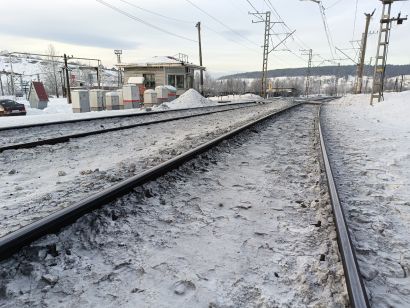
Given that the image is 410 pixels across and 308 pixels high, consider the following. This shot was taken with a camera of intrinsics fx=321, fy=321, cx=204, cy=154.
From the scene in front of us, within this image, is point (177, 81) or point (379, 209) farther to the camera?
point (177, 81)

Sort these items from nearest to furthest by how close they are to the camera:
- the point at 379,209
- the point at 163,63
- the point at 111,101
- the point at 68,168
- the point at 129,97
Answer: the point at 379,209 → the point at 68,168 → the point at 111,101 → the point at 129,97 → the point at 163,63

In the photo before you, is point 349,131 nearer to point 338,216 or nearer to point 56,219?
point 338,216

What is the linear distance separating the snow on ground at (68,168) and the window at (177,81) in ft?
113

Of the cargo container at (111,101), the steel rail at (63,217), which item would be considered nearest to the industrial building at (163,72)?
the cargo container at (111,101)

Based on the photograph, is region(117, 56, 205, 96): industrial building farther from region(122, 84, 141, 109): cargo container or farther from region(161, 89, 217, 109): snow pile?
region(122, 84, 141, 109): cargo container

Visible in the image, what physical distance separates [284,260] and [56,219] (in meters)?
2.07

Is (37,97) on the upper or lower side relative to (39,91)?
lower

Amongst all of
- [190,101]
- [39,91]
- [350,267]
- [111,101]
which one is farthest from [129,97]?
[350,267]

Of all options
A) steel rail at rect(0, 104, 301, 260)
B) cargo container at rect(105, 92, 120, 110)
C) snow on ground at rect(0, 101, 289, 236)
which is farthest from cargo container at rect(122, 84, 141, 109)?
steel rail at rect(0, 104, 301, 260)

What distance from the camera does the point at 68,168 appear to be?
19.6 ft

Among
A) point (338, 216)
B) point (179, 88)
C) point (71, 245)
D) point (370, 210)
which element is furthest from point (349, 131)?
point (179, 88)

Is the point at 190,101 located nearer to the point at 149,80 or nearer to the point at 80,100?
the point at 80,100

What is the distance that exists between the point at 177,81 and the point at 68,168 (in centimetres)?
3879

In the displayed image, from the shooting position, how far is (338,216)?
3270mm
